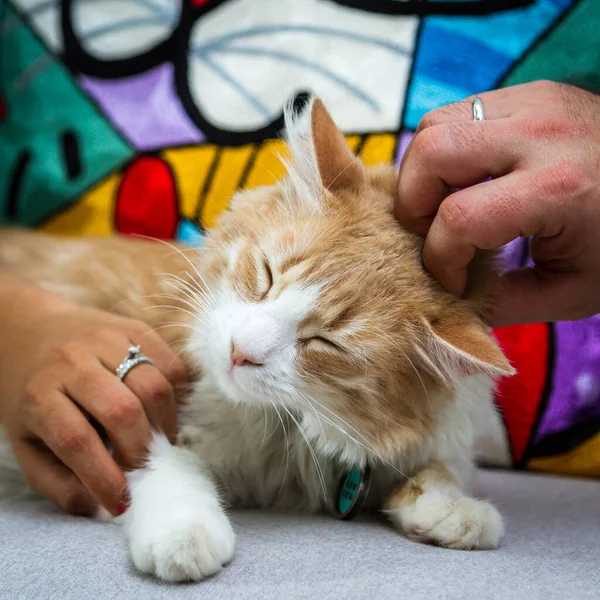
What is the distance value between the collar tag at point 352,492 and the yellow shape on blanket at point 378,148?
91 centimetres

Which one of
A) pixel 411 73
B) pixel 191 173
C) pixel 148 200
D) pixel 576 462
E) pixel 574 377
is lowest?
pixel 576 462

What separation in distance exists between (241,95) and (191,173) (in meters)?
0.28

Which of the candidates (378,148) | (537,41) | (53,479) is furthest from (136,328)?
(537,41)

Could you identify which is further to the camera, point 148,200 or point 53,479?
point 148,200

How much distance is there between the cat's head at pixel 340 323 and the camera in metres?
1.03

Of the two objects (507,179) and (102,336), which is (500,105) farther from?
(102,336)

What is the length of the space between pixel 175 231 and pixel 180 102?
41 cm

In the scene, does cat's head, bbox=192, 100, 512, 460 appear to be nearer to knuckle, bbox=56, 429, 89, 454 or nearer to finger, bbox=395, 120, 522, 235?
finger, bbox=395, 120, 522, 235

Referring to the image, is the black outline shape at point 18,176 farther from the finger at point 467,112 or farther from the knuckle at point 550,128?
the knuckle at point 550,128

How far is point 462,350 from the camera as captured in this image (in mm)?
992

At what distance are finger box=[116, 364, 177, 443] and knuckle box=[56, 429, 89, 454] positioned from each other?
0.12m

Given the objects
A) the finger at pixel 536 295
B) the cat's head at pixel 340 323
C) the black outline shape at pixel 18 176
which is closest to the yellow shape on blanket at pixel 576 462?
the finger at pixel 536 295

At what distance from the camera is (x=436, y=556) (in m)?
0.97

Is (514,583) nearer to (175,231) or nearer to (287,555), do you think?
(287,555)
